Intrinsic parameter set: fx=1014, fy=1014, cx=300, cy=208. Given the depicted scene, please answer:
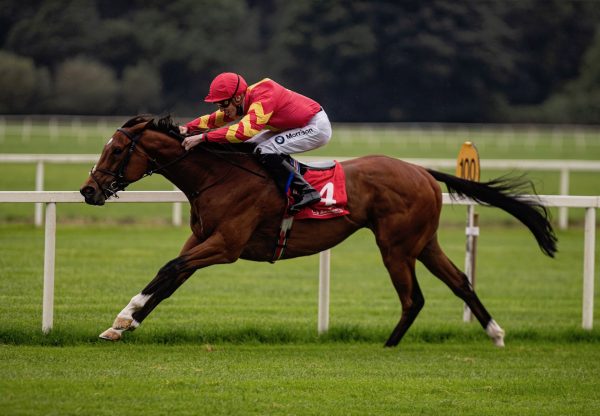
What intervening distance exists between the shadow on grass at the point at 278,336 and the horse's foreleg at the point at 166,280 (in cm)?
64

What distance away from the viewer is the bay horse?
6.64m

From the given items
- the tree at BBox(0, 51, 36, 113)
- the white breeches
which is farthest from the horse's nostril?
the tree at BBox(0, 51, 36, 113)

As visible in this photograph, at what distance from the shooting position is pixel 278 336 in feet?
25.0

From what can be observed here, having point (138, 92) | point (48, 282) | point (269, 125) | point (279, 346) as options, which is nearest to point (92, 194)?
point (48, 282)

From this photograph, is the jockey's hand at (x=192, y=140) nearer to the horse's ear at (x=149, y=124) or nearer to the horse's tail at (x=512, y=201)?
the horse's ear at (x=149, y=124)

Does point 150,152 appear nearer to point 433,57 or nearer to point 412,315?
point 412,315

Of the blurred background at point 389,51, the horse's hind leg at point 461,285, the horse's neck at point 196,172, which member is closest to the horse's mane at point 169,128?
the horse's neck at point 196,172

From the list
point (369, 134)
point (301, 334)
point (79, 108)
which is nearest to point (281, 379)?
point (301, 334)

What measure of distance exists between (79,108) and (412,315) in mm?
8964

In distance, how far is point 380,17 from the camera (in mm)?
47406

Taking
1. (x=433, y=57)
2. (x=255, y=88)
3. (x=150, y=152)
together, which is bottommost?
(x=150, y=152)

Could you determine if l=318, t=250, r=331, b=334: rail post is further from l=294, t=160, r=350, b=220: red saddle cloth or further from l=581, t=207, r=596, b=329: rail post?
l=581, t=207, r=596, b=329: rail post

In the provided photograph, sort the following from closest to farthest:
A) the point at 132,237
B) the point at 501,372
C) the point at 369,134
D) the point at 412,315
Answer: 1. the point at 501,372
2. the point at 412,315
3. the point at 132,237
4. the point at 369,134

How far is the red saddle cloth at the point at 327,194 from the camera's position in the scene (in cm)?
702
